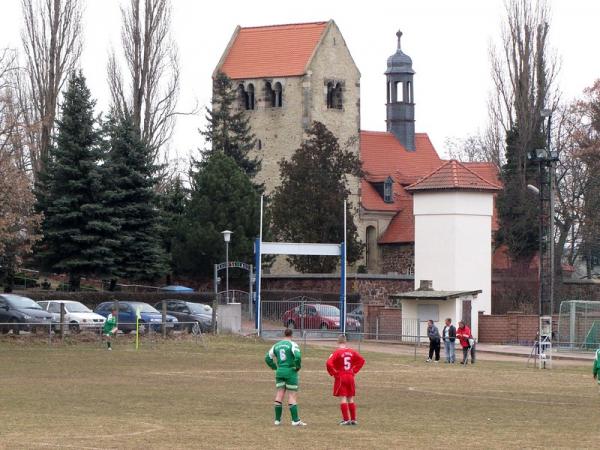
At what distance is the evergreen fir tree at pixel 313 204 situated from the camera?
8069 cm

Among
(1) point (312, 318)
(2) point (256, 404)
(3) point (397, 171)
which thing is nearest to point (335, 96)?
(3) point (397, 171)

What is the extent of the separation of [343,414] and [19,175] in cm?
2999

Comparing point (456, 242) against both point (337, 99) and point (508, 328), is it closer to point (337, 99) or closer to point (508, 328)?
point (508, 328)

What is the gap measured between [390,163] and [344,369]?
81267mm

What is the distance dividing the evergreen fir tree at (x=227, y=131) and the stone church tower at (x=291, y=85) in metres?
3.58

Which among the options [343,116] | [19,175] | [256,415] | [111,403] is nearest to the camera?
[256,415]

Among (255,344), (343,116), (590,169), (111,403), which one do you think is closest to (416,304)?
(255,344)

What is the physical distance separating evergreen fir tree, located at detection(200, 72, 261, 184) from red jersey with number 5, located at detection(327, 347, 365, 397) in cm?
6188

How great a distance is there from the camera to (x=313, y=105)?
310 feet

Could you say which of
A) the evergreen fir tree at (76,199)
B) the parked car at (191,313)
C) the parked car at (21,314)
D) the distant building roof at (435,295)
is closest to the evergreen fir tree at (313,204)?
the evergreen fir tree at (76,199)

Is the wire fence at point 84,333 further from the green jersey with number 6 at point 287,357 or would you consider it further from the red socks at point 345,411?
the green jersey with number 6 at point 287,357

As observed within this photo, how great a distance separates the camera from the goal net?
5403 cm

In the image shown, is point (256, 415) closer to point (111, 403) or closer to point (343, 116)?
point (111, 403)

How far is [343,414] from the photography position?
23078mm
